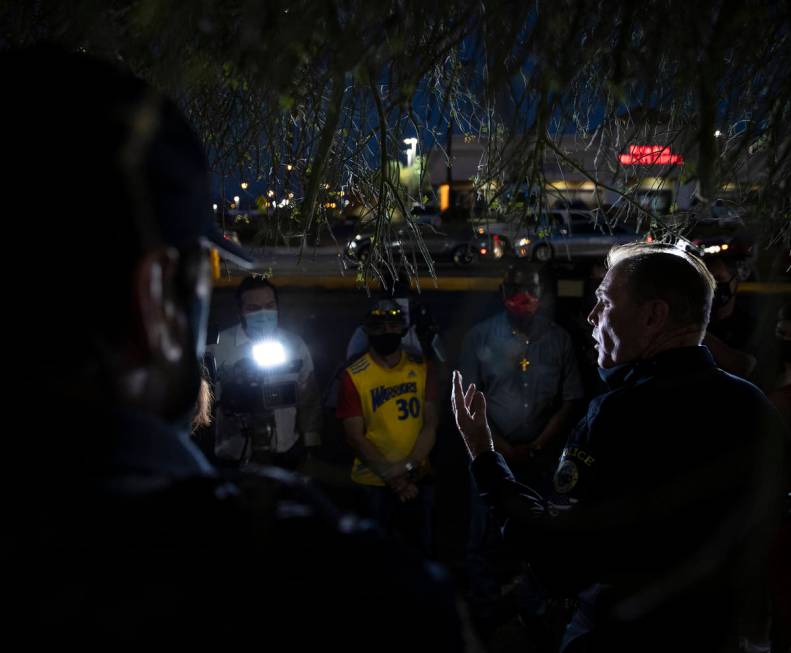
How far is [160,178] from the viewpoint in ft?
2.90

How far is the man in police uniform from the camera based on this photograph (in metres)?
1.77

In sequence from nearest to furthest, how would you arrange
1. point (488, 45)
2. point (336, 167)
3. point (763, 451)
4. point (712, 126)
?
point (712, 126) < point (488, 45) < point (763, 451) < point (336, 167)

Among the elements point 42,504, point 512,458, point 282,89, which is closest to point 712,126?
point 282,89

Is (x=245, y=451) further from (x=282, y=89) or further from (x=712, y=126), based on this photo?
(x=712, y=126)

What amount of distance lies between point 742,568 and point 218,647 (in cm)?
170

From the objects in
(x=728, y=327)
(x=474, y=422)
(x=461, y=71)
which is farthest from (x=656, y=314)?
(x=728, y=327)

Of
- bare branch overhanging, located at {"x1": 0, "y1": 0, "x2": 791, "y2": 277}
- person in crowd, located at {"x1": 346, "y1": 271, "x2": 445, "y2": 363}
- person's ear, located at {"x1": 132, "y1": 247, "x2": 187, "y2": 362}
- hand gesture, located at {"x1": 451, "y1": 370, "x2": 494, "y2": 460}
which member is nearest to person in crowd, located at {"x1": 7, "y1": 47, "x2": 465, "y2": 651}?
person's ear, located at {"x1": 132, "y1": 247, "x2": 187, "y2": 362}

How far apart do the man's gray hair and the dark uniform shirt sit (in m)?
0.23

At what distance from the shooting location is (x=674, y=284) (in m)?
2.09

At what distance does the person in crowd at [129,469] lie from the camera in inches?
27.1

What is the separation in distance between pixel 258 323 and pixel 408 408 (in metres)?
1.21

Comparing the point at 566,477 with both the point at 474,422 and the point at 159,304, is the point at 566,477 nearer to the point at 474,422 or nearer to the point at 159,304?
the point at 474,422

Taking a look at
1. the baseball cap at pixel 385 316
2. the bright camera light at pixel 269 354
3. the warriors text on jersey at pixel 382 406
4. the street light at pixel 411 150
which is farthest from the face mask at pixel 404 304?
the street light at pixel 411 150

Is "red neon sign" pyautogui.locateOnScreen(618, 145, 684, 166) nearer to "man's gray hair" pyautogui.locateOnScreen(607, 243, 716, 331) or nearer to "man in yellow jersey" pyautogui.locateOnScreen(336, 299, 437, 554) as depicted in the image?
"man's gray hair" pyautogui.locateOnScreen(607, 243, 716, 331)
